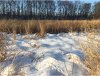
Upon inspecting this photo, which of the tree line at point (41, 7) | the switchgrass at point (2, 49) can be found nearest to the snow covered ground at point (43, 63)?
the switchgrass at point (2, 49)

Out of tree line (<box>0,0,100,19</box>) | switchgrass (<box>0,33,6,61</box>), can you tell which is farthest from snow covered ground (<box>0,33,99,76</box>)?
tree line (<box>0,0,100,19</box>)

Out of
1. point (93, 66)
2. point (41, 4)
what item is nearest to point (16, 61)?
point (93, 66)

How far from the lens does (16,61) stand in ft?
13.5

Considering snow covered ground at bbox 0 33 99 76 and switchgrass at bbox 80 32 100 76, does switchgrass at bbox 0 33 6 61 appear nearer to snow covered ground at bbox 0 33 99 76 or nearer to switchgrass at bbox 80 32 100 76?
snow covered ground at bbox 0 33 99 76

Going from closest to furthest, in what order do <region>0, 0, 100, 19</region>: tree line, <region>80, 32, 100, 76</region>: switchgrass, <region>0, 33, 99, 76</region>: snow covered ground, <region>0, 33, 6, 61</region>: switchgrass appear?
<region>80, 32, 100, 76</region>: switchgrass, <region>0, 33, 99, 76</region>: snow covered ground, <region>0, 33, 6, 61</region>: switchgrass, <region>0, 0, 100, 19</region>: tree line

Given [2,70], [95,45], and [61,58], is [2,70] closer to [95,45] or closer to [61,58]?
[61,58]

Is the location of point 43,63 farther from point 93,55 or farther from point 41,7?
point 41,7

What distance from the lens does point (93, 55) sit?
12.1ft

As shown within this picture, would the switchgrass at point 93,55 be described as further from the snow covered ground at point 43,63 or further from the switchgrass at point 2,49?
the switchgrass at point 2,49

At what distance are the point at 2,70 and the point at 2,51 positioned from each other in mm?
580

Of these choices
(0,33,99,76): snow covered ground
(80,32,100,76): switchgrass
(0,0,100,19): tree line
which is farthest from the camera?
(0,0,100,19): tree line

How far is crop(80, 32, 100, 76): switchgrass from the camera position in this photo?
3.53 meters

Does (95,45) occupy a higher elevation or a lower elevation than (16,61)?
higher

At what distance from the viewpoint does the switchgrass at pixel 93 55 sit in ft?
11.6
